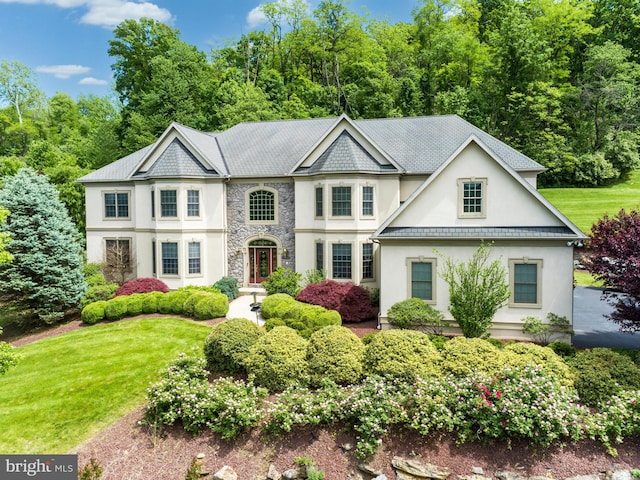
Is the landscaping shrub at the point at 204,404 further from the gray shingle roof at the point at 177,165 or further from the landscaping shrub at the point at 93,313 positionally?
the gray shingle roof at the point at 177,165

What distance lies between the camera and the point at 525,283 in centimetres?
1430

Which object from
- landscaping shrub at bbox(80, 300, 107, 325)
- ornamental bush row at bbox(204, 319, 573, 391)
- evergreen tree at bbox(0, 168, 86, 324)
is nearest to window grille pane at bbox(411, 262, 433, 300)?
ornamental bush row at bbox(204, 319, 573, 391)

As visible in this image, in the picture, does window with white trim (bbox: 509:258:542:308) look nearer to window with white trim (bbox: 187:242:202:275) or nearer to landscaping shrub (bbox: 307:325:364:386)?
landscaping shrub (bbox: 307:325:364:386)

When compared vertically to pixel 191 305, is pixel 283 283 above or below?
above

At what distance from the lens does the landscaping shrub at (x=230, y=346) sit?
11.5 meters

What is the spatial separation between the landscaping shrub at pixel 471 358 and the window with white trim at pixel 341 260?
9.20 metres

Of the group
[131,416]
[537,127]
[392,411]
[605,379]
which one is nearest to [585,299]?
[605,379]

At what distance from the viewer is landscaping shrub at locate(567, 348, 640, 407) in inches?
378

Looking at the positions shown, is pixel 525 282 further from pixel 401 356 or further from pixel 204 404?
pixel 204 404

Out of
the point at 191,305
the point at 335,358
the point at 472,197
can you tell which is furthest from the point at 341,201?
the point at 335,358

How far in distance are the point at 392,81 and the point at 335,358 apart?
135 ft

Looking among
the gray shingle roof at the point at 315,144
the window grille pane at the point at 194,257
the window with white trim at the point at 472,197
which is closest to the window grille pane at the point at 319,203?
the gray shingle roof at the point at 315,144

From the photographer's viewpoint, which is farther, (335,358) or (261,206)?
(261,206)

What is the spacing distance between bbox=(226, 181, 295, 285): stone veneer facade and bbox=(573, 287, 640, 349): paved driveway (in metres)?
14.0
